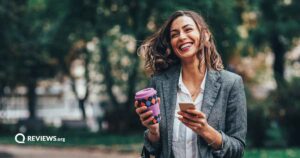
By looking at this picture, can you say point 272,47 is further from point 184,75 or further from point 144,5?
point 184,75

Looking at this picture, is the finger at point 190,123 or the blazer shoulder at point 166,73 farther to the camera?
the blazer shoulder at point 166,73

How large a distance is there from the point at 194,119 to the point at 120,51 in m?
21.9

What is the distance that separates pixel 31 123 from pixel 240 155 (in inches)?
962

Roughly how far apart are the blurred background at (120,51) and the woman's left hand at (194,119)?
375 inches

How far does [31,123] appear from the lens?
2612 cm

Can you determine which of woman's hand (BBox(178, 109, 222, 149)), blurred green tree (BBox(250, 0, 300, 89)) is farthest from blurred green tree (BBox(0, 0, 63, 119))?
woman's hand (BBox(178, 109, 222, 149))

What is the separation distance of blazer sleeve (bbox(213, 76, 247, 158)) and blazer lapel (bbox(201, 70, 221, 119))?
0.07 meters

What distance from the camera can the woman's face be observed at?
252cm

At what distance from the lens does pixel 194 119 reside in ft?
7.34

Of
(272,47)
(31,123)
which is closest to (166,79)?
(272,47)

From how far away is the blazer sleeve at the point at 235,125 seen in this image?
2.39m

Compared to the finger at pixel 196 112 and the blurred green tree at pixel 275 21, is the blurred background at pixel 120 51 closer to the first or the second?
the blurred green tree at pixel 275 21

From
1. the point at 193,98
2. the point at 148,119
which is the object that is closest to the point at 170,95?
the point at 193,98

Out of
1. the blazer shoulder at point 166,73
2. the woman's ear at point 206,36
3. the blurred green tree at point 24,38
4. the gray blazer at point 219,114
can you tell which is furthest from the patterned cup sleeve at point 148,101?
the blurred green tree at point 24,38
